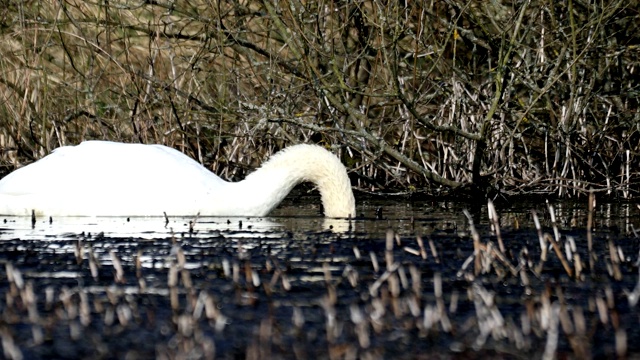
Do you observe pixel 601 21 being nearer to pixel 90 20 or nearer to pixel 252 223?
pixel 252 223

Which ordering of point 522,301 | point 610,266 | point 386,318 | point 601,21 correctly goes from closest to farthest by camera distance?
point 386,318
point 522,301
point 610,266
point 601,21

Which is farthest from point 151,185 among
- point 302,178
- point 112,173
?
point 302,178

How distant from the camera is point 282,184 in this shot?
8.65m

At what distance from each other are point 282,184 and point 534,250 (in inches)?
93.4

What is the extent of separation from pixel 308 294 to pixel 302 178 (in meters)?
3.50

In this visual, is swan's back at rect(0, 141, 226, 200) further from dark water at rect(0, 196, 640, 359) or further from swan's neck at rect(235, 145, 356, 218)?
dark water at rect(0, 196, 640, 359)

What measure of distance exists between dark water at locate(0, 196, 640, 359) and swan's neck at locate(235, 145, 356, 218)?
1.69 ft

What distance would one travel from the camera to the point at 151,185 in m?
8.47

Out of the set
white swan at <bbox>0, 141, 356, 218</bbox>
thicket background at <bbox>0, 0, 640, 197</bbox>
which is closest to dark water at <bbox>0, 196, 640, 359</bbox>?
white swan at <bbox>0, 141, 356, 218</bbox>

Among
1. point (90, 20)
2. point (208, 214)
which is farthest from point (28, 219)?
point (90, 20)

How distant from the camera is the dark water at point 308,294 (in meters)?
4.36

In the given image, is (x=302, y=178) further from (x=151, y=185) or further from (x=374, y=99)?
(x=374, y=99)

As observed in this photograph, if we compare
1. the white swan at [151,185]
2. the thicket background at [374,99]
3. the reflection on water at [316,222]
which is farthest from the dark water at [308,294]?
the thicket background at [374,99]

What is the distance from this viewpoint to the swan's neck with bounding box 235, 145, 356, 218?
28.2ft
